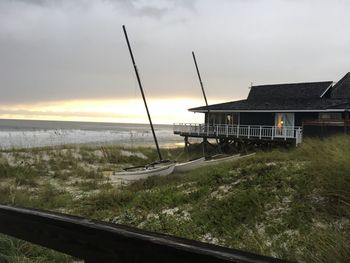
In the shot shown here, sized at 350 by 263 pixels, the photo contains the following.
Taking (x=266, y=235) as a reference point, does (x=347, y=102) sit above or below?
above

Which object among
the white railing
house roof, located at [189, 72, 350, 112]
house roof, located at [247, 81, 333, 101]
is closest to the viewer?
the white railing

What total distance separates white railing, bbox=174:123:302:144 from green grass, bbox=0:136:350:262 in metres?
15.1

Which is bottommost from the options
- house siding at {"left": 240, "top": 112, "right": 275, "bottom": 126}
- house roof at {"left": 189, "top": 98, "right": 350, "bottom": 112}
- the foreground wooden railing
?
the foreground wooden railing

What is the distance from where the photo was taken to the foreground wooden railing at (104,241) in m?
1.71

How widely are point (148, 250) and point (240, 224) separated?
5987 millimetres

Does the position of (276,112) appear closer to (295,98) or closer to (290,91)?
(295,98)

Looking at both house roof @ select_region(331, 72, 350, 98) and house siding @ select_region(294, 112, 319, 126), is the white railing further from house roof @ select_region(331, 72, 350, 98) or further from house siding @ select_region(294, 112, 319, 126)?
house roof @ select_region(331, 72, 350, 98)

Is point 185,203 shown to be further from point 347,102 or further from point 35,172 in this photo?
point 347,102

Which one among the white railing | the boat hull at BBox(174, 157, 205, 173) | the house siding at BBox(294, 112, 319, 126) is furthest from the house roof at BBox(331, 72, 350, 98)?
the boat hull at BBox(174, 157, 205, 173)

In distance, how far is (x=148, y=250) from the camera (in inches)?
74.7

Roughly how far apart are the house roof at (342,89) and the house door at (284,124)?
490 centimetres

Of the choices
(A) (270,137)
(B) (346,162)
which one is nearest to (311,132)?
(A) (270,137)

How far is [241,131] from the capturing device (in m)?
31.9

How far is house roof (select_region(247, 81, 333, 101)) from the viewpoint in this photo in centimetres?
3372
